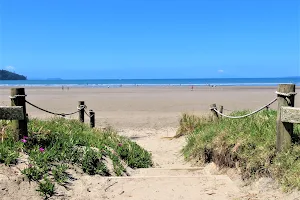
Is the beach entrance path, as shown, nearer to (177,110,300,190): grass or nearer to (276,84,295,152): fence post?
(177,110,300,190): grass

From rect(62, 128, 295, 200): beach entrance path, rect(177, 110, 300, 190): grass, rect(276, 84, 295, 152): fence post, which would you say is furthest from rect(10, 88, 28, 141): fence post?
rect(276, 84, 295, 152): fence post

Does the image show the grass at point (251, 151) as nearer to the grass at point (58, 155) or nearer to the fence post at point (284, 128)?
the fence post at point (284, 128)

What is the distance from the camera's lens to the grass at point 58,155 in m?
5.00

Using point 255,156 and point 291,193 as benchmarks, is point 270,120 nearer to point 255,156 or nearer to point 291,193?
point 255,156

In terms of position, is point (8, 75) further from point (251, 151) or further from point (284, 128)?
point (284, 128)

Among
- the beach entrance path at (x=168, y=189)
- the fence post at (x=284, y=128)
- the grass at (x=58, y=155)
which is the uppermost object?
the fence post at (x=284, y=128)

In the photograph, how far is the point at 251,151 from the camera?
222 inches

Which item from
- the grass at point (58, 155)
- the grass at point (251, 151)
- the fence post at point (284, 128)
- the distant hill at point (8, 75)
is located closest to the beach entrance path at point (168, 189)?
the grass at point (251, 151)

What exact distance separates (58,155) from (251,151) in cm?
306

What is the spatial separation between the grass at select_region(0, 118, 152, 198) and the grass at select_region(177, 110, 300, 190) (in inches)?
54.9

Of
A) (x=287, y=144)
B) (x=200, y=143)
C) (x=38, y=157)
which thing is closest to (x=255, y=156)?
(x=287, y=144)

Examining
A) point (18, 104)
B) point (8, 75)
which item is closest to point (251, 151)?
point (18, 104)

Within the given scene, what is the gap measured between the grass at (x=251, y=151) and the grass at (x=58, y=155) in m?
1.39

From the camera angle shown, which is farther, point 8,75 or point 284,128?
point 8,75
